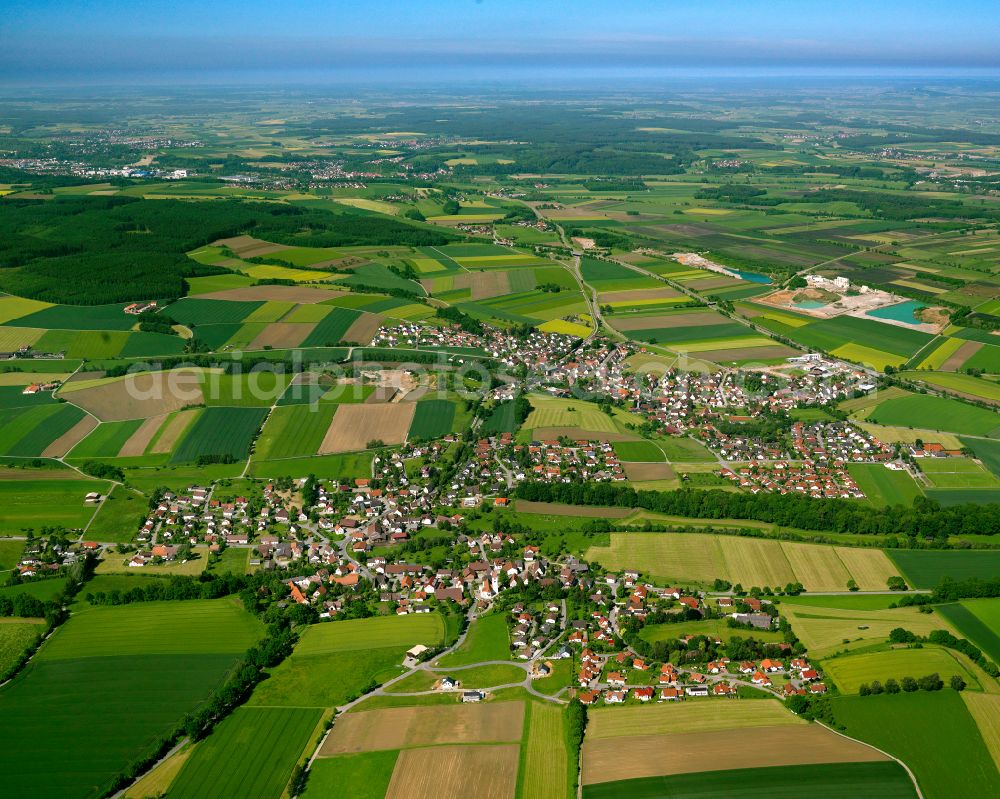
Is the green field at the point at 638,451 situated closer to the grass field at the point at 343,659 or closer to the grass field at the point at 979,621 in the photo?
the grass field at the point at 979,621

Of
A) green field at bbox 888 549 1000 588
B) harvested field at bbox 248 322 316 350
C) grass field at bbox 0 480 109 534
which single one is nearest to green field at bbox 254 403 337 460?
grass field at bbox 0 480 109 534

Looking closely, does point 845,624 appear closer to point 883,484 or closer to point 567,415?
point 883,484

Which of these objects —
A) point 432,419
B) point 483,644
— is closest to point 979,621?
point 483,644

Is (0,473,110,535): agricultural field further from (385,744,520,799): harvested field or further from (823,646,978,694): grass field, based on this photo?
(823,646,978,694): grass field

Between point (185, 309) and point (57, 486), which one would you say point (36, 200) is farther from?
point (57, 486)

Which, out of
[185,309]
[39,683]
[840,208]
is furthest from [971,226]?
[39,683]
